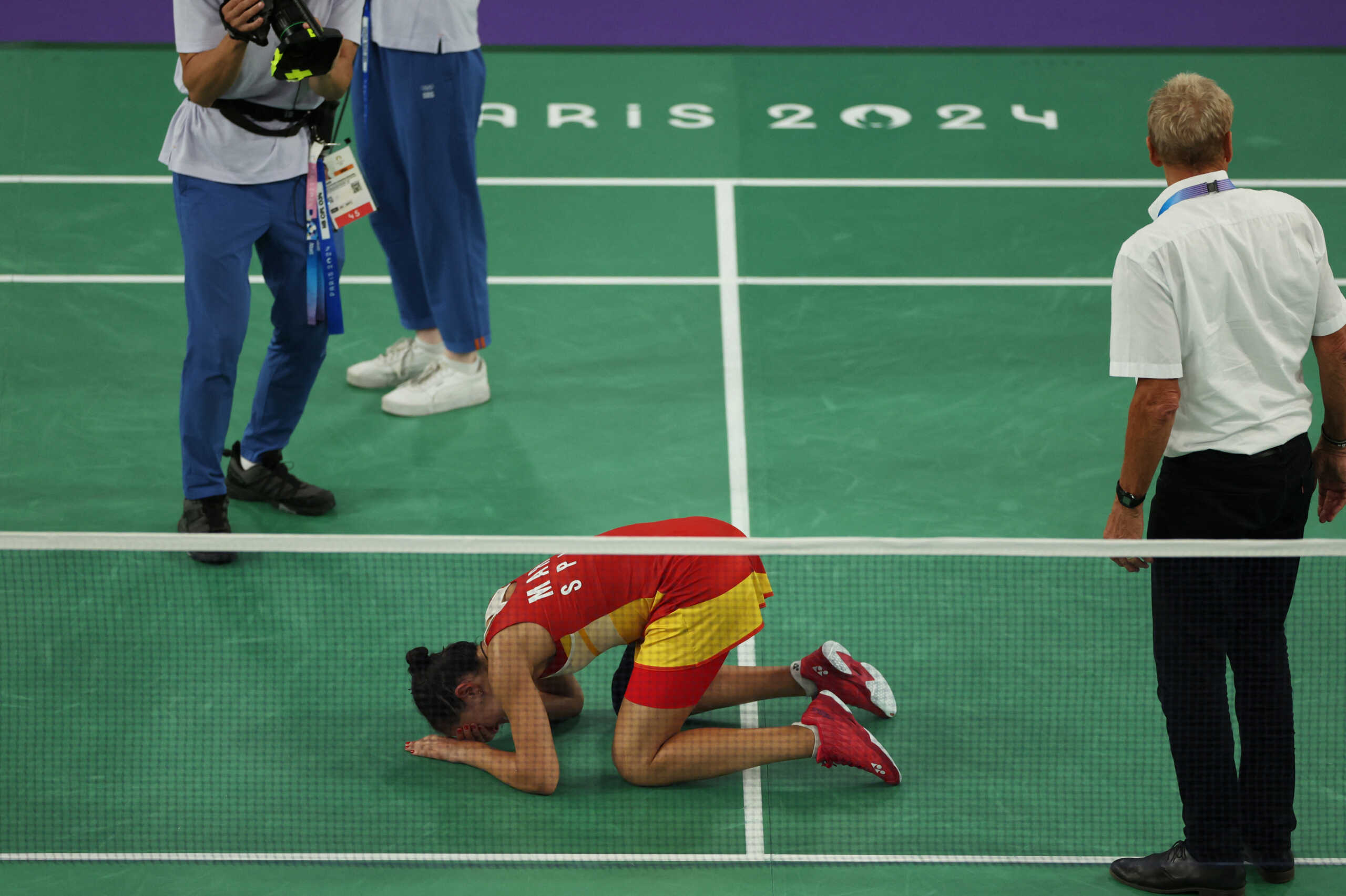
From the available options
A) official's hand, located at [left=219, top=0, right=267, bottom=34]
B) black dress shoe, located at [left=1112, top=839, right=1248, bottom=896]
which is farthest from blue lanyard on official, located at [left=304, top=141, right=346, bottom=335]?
black dress shoe, located at [left=1112, top=839, right=1248, bottom=896]

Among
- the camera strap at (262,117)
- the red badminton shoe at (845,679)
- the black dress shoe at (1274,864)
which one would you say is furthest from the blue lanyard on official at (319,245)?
the black dress shoe at (1274,864)

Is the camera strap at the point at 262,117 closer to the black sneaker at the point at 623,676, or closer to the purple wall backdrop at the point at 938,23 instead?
the black sneaker at the point at 623,676

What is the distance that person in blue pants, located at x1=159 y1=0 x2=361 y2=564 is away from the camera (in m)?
6.05

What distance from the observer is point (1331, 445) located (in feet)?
15.7

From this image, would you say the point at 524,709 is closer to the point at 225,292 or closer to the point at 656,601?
the point at 656,601

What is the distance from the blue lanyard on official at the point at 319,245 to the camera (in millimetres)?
6480

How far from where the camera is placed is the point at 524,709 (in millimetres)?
5051

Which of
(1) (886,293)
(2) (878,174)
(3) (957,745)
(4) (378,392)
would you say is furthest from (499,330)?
(3) (957,745)

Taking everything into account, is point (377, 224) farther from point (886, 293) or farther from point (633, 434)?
point (886, 293)

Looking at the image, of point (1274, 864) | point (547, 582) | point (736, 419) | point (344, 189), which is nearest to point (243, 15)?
point (344, 189)

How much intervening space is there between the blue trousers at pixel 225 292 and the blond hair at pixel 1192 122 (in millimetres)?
3684

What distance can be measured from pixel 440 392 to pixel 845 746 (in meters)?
3.37

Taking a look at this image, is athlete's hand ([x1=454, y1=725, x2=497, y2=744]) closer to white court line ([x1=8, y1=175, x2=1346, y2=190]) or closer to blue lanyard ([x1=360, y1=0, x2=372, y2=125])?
blue lanyard ([x1=360, y1=0, x2=372, y2=125])

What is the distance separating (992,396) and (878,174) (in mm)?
2769
